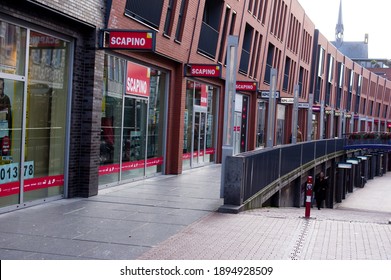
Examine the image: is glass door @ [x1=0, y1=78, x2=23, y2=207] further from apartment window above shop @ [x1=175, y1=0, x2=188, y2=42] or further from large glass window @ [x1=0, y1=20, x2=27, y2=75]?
apartment window above shop @ [x1=175, y1=0, x2=188, y2=42]

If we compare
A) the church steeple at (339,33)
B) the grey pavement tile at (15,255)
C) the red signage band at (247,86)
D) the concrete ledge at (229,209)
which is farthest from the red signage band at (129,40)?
the church steeple at (339,33)

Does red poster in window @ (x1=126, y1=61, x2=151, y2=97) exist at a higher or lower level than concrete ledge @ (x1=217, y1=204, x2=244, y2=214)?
higher

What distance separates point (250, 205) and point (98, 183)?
3.54 meters

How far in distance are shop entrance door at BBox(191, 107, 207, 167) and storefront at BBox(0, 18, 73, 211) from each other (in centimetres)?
929

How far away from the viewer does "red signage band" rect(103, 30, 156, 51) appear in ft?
37.4

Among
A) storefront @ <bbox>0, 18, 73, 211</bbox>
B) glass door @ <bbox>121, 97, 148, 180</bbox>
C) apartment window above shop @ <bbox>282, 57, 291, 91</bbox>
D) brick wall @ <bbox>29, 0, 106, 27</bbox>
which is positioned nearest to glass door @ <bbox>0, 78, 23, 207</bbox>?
storefront @ <bbox>0, 18, 73, 211</bbox>

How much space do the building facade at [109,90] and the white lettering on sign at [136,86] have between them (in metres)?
0.03

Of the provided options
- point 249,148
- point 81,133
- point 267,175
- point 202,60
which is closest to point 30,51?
point 81,133

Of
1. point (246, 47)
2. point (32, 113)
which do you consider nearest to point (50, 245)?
point (32, 113)

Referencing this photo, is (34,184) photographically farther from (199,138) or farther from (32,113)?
(199,138)

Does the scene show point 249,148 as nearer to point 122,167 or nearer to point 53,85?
point 122,167

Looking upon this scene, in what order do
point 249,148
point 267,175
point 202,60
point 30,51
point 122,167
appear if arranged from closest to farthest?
point 30,51
point 122,167
point 267,175
point 202,60
point 249,148

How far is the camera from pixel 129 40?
1168 cm

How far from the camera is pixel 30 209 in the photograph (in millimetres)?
10352
